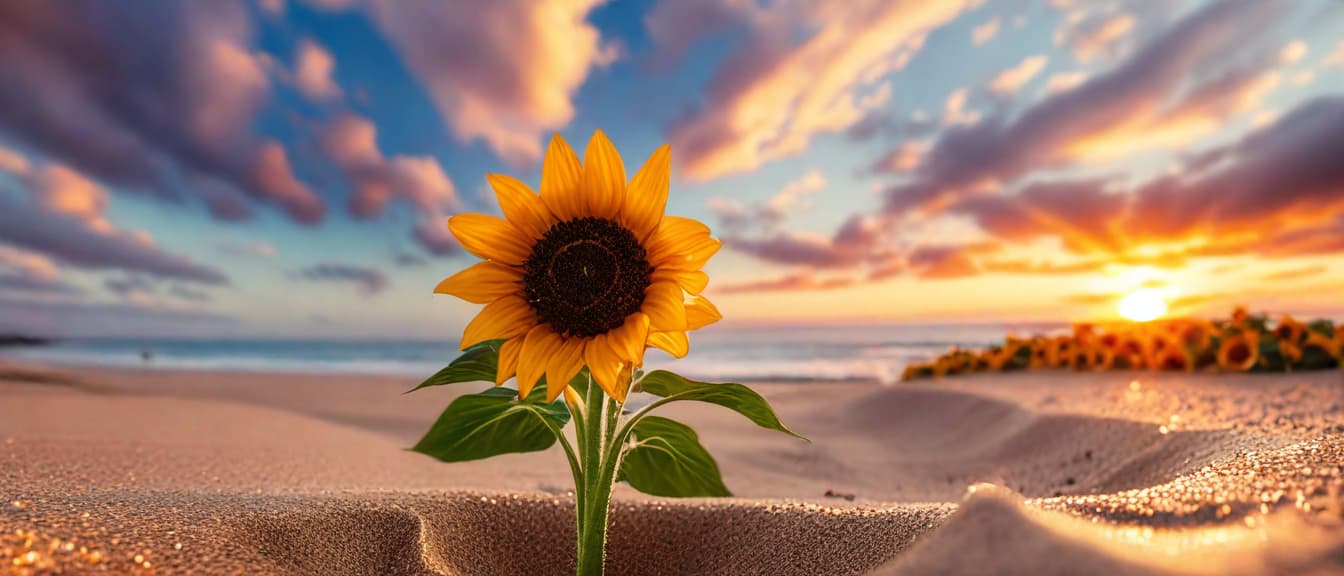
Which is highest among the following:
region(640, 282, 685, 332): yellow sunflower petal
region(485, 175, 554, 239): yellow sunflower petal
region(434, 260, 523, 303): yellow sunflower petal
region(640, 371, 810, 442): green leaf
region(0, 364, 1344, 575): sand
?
region(485, 175, 554, 239): yellow sunflower petal

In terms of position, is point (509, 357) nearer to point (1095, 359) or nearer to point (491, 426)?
point (491, 426)

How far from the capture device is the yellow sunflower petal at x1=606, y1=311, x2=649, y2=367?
40.9 inches

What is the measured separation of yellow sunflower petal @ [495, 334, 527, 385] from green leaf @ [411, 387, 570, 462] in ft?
0.54

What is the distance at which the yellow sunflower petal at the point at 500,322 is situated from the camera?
3.77ft

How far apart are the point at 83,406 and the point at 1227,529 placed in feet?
18.7

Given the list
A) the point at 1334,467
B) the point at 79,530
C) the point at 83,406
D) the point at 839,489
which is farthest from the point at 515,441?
the point at 83,406

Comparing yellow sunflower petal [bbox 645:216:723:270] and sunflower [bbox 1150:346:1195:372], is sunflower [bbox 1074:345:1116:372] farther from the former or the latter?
yellow sunflower petal [bbox 645:216:723:270]

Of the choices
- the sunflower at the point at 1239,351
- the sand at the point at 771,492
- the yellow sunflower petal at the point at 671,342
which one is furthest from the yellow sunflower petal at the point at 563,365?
the sunflower at the point at 1239,351

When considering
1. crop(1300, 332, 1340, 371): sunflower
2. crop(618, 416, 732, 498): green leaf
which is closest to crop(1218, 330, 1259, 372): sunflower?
crop(1300, 332, 1340, 371): sunflower

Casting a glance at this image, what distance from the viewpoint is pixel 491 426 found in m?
1.37

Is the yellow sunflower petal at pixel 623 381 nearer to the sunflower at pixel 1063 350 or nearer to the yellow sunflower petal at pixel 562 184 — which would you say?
the yellow sunflower petal at pixel 562 184

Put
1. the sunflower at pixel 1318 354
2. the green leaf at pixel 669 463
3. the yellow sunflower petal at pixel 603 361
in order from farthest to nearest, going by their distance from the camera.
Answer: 1. the sunflower at pixel 1318 354
2. the green leaf at pixel 669 463
3. the yellow sunflower petal at pixel 603 361

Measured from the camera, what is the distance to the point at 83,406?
4.18 metres

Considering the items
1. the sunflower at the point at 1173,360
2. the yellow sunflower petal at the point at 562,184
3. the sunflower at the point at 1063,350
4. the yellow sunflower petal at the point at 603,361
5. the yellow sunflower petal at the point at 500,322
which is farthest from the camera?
the sunflower at the point at 1063,350
